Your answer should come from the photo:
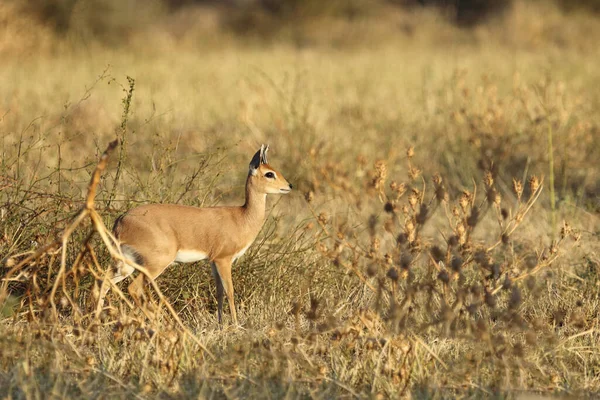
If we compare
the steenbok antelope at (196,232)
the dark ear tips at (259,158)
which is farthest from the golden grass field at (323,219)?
the dark ear tips at (259,158)

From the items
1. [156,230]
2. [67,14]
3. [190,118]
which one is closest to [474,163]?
[190,118]

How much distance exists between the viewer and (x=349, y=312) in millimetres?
5102

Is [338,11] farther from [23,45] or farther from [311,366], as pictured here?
[311,366]

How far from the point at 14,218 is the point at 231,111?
6.16 m

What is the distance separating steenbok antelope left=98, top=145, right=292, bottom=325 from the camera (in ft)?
14.8

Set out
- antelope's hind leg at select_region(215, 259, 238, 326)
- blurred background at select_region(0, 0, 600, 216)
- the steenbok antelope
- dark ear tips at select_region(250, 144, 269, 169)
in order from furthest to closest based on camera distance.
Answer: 1. blurred background at select_region(0, 0, 600, 216)
2. dark ear tips at select_region(250, 144, 269, 169)
3. antelope's hind leg at select_region(215, 259, 238, 326)
4. the steenbok antelope

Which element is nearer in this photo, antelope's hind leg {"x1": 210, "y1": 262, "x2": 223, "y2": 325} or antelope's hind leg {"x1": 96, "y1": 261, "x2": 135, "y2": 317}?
antelope's hind leg {"x1": 96, "y1": 261, "x2": 135, "y2": 317}

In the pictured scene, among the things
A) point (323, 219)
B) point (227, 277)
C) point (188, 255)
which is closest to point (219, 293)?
point (227, 277)

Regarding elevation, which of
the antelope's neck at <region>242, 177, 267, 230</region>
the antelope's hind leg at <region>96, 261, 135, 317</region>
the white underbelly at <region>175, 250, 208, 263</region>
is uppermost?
the antelope's neck at <region>242, 177, 267, 230</region>

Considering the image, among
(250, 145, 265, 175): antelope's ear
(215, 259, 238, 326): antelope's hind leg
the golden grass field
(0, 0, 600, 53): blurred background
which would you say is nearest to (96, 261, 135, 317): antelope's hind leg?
the golden grass field

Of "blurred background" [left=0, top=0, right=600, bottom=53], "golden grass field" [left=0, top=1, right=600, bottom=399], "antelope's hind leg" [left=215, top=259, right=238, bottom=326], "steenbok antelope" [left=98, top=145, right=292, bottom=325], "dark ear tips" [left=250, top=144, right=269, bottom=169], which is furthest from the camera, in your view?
"blurred background" [left=0, top=0, right=600, bottom=53]

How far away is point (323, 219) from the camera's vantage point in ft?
14.0

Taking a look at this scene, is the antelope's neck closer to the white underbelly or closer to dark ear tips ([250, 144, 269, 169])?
dark ear tips ([250, 144, 269, 169])

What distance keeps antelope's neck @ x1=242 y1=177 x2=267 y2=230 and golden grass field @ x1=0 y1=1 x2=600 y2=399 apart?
0.33m
